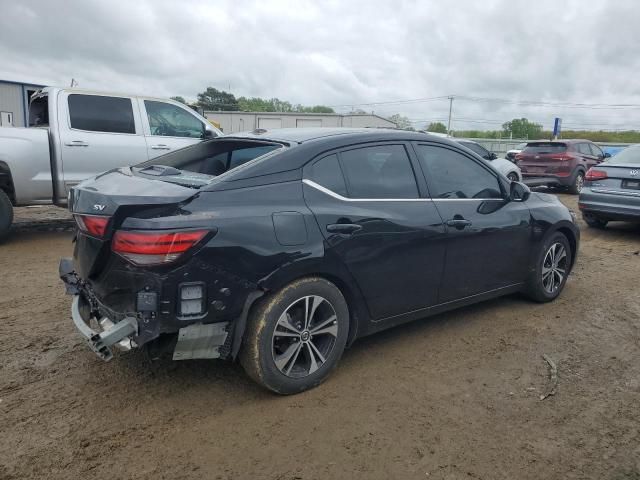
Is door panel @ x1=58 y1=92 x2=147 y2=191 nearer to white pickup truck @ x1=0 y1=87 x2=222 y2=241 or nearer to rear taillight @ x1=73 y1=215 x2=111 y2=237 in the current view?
white pickup truck @ x1=0 y1=87 x2=222 y2=241

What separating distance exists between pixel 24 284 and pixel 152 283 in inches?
127

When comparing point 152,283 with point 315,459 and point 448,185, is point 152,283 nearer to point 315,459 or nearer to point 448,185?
point 315,459

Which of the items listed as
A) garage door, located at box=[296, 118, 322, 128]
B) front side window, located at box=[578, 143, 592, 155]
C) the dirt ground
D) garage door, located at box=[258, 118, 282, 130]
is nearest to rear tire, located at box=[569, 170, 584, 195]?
front side window, located at box=[578, 143, 592, 155]

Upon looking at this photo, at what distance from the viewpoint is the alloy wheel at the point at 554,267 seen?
4.79 m

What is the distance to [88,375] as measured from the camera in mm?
3330

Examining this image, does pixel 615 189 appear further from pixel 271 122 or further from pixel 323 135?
pixel 271 122

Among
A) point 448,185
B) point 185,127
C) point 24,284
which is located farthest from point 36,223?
point 448,185

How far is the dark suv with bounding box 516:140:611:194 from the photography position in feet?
47.3

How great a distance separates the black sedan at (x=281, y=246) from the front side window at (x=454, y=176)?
1 cm

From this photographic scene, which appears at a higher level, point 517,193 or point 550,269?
point 517,193

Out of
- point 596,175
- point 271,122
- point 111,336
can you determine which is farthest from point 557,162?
point 271,122

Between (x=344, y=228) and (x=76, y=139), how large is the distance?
5.30 metres

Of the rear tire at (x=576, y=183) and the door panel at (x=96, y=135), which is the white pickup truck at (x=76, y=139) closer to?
the door panel at (x=96, y=135)

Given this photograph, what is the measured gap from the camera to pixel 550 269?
4.84 meters
